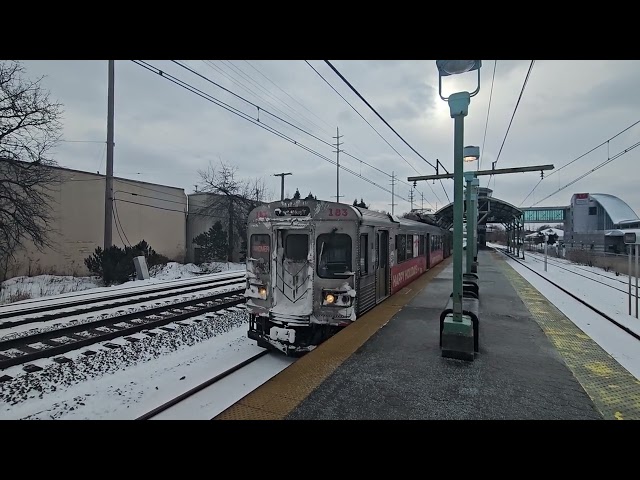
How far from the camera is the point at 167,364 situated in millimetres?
6547

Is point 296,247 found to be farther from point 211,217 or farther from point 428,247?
point 211,217

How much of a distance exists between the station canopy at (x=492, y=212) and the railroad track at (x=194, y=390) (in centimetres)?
2150

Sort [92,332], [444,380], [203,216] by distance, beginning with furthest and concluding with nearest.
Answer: [203,216]
[92,332]
[444,380]

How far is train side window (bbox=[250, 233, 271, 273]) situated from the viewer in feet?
22.5

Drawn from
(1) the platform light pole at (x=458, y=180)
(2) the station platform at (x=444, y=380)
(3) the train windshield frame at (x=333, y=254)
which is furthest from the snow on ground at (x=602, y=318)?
(3) the train windshield frame at (x=333, y=254)

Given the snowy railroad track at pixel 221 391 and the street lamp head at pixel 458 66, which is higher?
the street lamp head at pixel 458 66

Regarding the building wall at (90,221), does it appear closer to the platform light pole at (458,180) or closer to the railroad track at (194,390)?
the railroad track at (194,390)

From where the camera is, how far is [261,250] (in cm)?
697

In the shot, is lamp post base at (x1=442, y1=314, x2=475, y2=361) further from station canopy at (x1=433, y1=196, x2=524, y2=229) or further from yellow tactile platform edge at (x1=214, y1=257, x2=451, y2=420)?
station canopy at (x1=433, y1=196, x2=524, y2=229)

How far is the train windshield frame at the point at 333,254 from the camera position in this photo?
6.45m

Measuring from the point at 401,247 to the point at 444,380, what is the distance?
6.63 metres

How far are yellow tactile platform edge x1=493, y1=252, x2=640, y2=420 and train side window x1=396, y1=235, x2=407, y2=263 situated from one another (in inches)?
150

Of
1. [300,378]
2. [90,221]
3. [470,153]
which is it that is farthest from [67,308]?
[90,221]

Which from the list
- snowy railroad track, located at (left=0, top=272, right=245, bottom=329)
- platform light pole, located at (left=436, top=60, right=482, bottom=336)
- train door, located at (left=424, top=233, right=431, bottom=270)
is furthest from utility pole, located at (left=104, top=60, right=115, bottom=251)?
platform light pole, located at (left=436, top=60, right=482, bottom=336)
